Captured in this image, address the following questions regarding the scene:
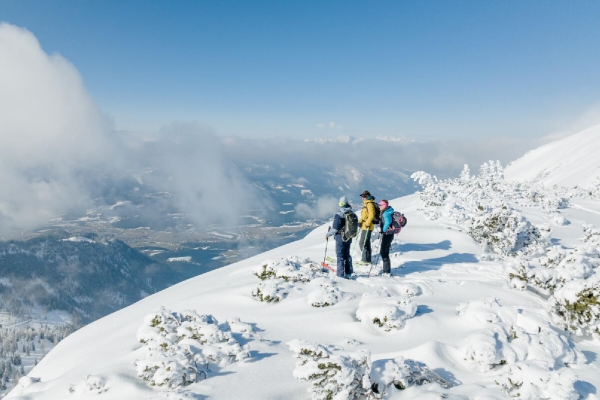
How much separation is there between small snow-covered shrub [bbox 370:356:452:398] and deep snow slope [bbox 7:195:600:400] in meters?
0.06

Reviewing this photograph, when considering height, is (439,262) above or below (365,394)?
below

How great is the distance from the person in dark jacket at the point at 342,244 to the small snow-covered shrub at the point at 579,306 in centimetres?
577

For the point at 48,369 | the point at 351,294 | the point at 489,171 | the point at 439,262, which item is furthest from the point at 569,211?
the point at 48,369

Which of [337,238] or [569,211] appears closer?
[337,238]

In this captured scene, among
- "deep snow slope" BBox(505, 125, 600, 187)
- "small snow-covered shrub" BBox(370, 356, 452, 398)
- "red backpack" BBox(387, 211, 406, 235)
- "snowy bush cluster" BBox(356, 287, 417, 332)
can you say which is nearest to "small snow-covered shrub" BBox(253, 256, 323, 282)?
"snowy bush cluster" BBox(356, 287, 417, 332)

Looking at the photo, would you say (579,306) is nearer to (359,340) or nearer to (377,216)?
(359,340)

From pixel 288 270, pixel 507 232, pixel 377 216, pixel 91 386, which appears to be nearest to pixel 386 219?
pixel 377 216

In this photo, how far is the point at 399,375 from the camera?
4992 millimetres

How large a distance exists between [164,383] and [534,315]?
297 inches

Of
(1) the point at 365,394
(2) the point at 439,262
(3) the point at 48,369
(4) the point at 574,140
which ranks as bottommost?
(3) the point at 48,369

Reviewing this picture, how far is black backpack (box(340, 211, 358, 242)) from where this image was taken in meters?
11.3

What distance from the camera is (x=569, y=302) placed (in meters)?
7.15

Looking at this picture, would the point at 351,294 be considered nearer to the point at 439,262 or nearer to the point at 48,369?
the point at 439,262

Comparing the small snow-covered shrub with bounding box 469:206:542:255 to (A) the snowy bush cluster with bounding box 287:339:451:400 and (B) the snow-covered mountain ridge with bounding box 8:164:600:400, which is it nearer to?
(B) the snow-covered mountain ridge with bounding box 8:164:600:400
